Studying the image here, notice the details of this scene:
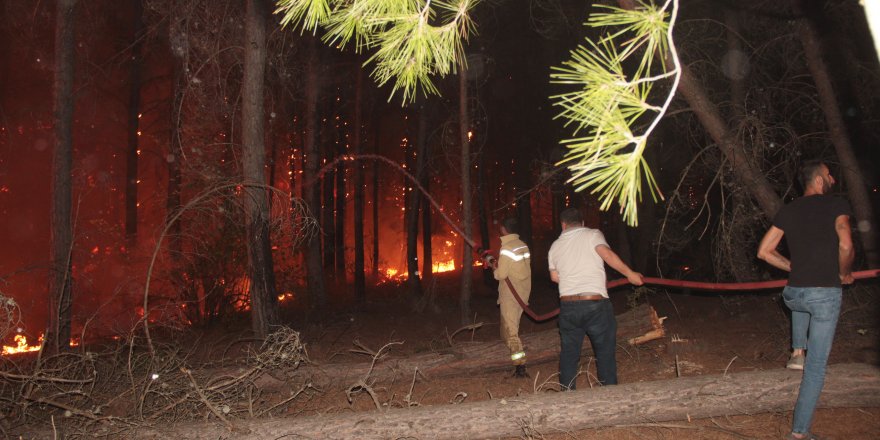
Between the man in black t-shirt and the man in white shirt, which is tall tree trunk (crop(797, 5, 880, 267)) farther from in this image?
the man in white shirt

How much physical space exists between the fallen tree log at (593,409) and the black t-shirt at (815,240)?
3.52 ft

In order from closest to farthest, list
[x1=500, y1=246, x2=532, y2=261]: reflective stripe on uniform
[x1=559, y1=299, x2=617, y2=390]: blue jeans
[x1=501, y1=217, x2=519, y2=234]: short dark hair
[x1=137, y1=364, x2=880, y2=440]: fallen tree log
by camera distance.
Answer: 1. [x1=137, y1=364, x2=880, y2=440]: fallen tree log
2. [x1=559, y1=299, x2=617, y2=390]: blue jeans
3. [x1=500, y1=246, x2=532, y2=261]: reflective stripe on uniform
4. [x1=501, y1=217, x2=519, y2=234]: short dark hair

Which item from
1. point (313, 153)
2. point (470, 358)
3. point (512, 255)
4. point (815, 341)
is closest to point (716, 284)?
point (815, 341)

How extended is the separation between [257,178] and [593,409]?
18.7 ft

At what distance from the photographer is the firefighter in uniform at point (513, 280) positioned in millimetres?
6473

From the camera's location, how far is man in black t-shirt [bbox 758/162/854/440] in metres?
3.88

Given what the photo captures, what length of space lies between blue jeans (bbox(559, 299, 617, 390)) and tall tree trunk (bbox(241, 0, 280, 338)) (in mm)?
4491

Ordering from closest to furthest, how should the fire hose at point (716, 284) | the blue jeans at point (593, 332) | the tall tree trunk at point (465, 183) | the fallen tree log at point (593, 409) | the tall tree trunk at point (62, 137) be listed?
1. the fallen tree log at point (593, 409)
2. the fire hose at point (716, 284)
3. the blue jeans at point (593, 332)
4. the tall tree trunk at point (62, 137)
5. the tall tree trunk at point (465, 183)

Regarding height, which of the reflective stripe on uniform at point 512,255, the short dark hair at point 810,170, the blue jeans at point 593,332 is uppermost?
the short dark hair at point 810,170

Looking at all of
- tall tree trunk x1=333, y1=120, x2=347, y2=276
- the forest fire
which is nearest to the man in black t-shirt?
the forest fire

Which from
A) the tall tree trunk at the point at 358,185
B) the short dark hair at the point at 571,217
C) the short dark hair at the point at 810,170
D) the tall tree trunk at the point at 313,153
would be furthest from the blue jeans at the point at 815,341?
the tall tree trunk at the point at 358,185

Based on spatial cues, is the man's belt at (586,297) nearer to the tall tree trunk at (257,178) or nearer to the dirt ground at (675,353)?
the dirt ground at (675,353)

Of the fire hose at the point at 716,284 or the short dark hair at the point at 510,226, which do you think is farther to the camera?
the short dark hair at the point at 510,226

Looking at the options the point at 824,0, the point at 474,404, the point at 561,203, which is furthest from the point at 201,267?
the point at 561,203
